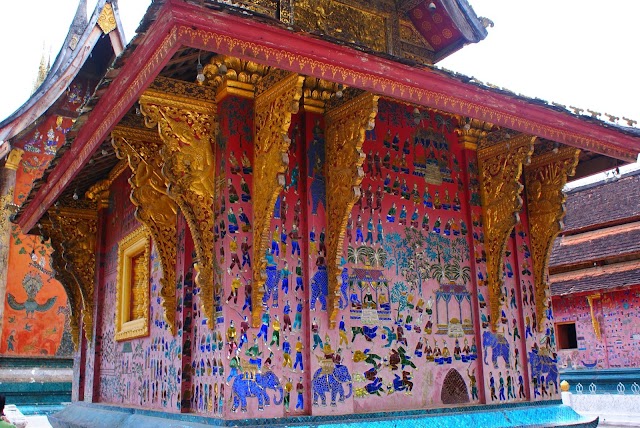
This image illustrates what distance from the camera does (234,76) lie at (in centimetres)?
584

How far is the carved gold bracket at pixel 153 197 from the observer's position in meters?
6.61

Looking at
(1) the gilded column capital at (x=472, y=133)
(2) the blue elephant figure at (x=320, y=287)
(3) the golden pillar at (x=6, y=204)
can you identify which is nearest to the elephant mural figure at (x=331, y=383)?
(2) the blue elephant figure at (x=320, y=287)

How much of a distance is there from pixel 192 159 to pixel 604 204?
17567 mm

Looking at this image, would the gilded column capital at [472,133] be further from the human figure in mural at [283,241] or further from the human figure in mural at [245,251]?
the human figure in mural at [245,251]

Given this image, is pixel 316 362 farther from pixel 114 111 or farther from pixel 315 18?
pixel 315 18

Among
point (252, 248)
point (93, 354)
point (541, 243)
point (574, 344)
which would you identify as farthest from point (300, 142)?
point (574, 344)

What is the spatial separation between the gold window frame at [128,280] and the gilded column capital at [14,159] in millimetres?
6816

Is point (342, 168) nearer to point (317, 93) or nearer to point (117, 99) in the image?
point (317, 93)

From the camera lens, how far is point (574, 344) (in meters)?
18.4

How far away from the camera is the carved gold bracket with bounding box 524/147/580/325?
7625mm

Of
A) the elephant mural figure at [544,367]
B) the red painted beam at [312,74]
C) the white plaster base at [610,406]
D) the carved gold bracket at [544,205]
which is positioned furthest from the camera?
the white plaster base at [610,406]

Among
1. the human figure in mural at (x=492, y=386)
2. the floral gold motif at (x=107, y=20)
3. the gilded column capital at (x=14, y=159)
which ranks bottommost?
the human figure in mural at (x=492, y=386)

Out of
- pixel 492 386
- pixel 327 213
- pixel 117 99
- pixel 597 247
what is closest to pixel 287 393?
pixel 327 213

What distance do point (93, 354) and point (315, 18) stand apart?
5874 millimetres
